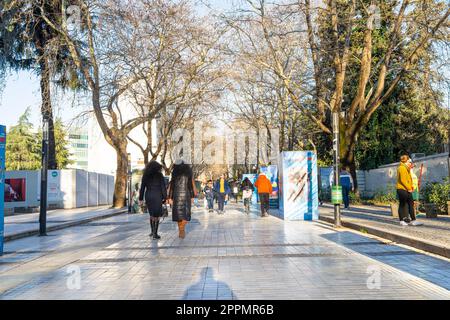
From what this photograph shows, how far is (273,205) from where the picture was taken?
92.3ft

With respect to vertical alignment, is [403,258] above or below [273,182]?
below

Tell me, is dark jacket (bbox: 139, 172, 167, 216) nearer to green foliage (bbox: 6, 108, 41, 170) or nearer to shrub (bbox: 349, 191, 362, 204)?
shrub (bbox: 349, 191, 362, 204)

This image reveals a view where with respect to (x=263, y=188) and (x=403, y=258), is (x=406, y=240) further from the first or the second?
(x=263, y=188)

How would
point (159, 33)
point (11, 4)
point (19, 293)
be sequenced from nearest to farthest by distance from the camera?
point (19, 293), point (11, 4), point (159, 33)

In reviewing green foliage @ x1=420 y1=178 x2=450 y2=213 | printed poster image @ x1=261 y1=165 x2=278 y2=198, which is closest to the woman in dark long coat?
green foliage @ x1=420 y1=178 x2=450 y2=213

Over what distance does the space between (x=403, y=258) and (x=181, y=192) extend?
5.43 m

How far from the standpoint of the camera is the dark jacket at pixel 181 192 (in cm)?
1170

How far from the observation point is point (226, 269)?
7430 millimetres

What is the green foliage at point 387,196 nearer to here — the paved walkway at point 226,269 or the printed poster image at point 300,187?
the printed poster image at point 300,187

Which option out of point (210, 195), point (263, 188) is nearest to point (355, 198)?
point (210, 195)
